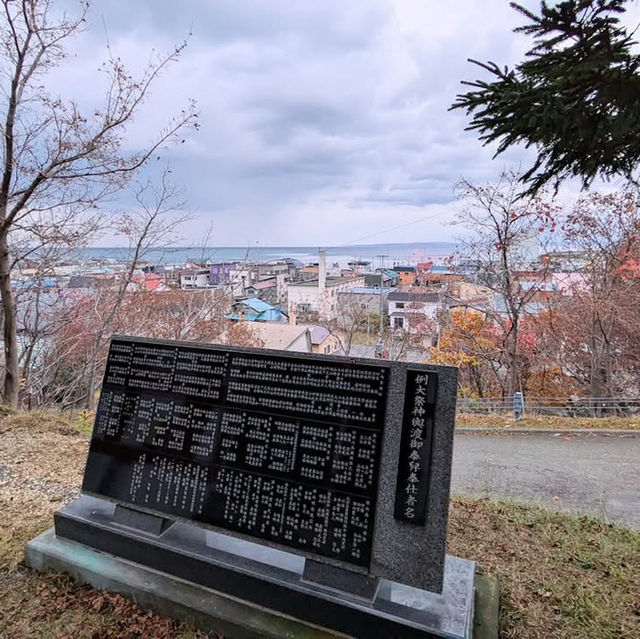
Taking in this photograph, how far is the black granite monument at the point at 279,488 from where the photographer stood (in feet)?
5.66

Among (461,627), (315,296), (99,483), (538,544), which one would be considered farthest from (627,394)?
(99,483)

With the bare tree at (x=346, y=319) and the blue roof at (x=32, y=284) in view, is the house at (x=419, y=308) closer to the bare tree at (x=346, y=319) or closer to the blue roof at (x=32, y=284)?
the bare tree at (x=346, y=319)

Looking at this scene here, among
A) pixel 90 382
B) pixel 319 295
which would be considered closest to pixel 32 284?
pixel 90 382

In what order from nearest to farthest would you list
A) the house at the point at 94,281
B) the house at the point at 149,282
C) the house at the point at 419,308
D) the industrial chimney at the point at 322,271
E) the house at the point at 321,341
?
the house at the point at 94,281 → the house at the point at 149,282 → the house at the point at 419,308 → the industrial chimney at the point at 322,271 → the house at the point at 321,341

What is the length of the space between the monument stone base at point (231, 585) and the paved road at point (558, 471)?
2.55 m

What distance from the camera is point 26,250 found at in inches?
210

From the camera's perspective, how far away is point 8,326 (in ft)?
16.4

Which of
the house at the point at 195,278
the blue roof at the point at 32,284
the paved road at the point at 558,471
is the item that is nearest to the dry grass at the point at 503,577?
the paved road at the point at 558,471

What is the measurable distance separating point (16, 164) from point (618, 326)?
11.8m

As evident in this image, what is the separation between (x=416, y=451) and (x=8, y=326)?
516cm

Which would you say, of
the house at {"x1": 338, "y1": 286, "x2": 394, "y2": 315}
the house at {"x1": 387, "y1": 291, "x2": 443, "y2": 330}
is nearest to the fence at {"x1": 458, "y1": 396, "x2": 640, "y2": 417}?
the house at {"x1": 387, "y1": 291, "x2": 443, "y2": 330}

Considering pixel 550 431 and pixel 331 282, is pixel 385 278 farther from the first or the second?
pixel 550 431

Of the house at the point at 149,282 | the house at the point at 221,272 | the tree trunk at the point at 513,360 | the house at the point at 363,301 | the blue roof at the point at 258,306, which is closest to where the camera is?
the house at the point at 149,282

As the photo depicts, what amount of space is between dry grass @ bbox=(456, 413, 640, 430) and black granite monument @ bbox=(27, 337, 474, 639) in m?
6.19
